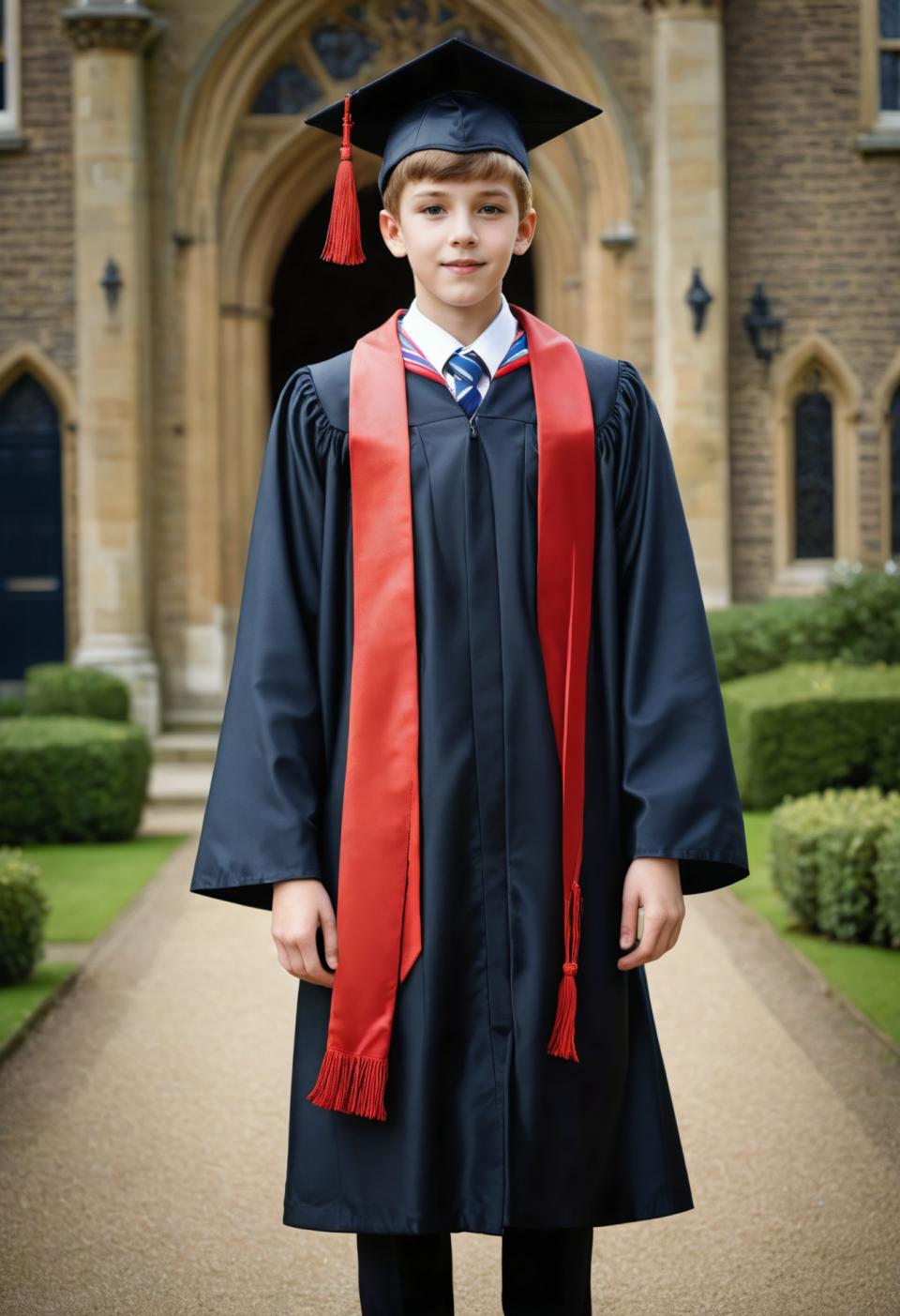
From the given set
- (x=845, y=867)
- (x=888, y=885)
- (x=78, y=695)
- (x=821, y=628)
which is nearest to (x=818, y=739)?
(x=821, y=628)

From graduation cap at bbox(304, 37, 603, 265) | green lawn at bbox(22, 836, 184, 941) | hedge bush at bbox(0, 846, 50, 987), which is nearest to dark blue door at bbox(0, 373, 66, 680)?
green lawn at bbox(22, 836, 184, 941)

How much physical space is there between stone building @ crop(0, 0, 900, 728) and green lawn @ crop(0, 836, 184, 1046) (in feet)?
12.5

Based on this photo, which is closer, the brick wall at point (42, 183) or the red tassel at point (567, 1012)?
the red tassel at point (567, 1012)

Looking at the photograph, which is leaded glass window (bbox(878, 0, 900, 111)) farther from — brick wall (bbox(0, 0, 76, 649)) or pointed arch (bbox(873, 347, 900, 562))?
brick wall (bbox(0, 0, 76, 649))

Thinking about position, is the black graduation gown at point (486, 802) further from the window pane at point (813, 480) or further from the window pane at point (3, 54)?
the window pane at point (3, 54)

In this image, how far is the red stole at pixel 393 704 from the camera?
2.23 meters

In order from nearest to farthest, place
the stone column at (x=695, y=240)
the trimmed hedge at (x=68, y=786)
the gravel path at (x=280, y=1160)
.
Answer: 1. the gravel path at (x=280, y=1160)
2. the trimmed hedge at (x=68, y=786)
3. the stone column at (x=695, y=240)

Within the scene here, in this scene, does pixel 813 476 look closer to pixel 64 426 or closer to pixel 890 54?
pixel 890 54

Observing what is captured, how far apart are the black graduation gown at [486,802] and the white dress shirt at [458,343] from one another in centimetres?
3

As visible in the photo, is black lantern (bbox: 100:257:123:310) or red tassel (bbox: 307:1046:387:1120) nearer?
red tassel (bbox: 307:1046:387:1120)

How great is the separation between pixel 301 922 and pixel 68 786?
21.2ft

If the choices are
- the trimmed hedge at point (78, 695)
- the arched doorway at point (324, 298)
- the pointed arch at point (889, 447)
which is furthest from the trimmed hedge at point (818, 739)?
the arched doorway at point (324, 298)

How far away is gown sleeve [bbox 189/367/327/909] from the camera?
2238 millimetres

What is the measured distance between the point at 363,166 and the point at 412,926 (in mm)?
12848
